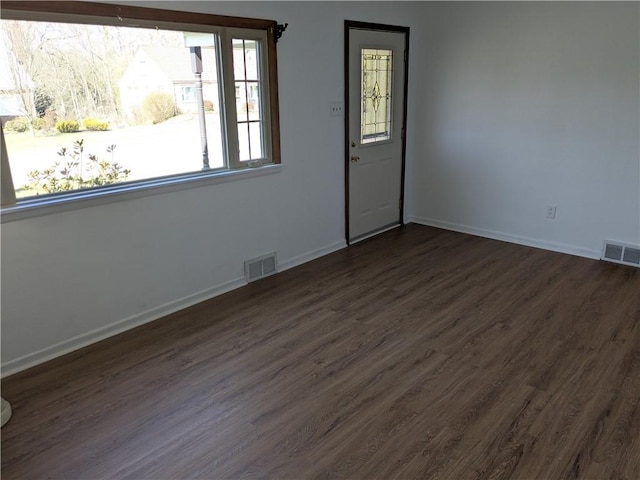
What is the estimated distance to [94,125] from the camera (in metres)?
A: 2.89

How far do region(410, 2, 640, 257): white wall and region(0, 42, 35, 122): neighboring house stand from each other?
375cm

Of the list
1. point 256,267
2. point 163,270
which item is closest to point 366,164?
point 256,267

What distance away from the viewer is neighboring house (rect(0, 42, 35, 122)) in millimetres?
2494

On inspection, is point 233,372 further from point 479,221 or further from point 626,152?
point 626,152

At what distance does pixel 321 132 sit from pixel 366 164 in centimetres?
76

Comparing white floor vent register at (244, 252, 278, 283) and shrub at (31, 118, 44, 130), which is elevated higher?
shrub at (31, 118, 44, 130)

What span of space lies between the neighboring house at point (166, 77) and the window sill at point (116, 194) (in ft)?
1.56

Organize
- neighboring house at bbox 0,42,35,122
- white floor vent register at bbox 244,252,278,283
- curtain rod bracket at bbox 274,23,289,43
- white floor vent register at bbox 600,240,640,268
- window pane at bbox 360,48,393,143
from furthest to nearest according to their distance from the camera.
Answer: window pane at bbox 360,48,393,143 < white floor vent register at bbox 600,240,640,268 < white floor vent register at bbox 244,252,278,283 < curtain rod bracket at bbox 274,23,289,43 < neighboring house at bbox 0,42,35,122

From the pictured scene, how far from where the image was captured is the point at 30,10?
8.11 ft

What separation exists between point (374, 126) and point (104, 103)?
105 inches

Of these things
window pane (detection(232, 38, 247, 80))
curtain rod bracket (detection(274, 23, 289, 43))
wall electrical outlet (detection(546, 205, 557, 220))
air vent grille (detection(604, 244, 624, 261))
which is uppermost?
curtain rod bracket (detection(274, 23, 289, 43))

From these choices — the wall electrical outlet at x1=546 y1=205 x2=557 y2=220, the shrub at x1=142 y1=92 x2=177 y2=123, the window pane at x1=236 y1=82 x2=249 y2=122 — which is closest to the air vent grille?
the wall electrical outlet at x1=546 y1=205 x2=557 y2=220

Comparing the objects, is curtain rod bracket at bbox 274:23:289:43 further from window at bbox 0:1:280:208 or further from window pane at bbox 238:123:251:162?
window pane at bbox 238:123:251:162

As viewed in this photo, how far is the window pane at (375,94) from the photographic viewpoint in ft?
15.0
